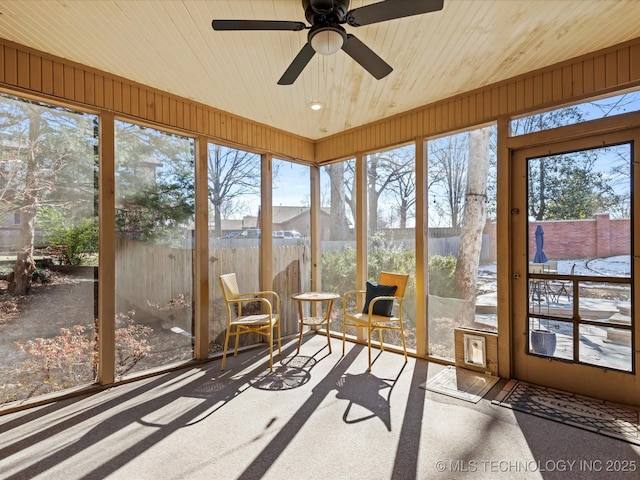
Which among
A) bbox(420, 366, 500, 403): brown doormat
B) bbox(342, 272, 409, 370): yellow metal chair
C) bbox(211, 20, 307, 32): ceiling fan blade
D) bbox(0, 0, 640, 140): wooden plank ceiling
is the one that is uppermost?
bbox(0, 0, 640, 140): wooden plank ceiling

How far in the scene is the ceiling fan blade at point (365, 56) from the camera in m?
2.06

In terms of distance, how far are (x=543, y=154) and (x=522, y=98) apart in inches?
21.6

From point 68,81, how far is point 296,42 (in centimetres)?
194

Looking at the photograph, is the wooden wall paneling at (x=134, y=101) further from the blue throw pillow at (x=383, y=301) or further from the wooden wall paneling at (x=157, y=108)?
the blue throw pillow at (x=383, y=301)

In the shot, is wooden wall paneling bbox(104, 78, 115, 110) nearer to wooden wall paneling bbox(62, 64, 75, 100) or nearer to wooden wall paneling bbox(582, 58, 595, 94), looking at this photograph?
wooden wall paneling bbox(62, 64, 75, 100)

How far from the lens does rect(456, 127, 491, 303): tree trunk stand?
11.0 ft

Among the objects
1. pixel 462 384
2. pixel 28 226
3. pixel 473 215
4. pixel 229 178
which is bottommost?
pixel 462 384

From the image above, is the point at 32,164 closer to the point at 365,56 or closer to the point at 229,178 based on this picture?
the point at 229,178

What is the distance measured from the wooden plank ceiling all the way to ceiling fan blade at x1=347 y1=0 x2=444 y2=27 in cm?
32

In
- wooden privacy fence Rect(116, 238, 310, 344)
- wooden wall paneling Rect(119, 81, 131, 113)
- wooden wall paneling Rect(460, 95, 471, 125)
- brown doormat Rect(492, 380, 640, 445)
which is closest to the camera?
brown doormat Rect(492, 380, 640, 445)

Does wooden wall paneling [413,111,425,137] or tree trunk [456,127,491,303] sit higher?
wooden wall paneling [413,111,425,137]

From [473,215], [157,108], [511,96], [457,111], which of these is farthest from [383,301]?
[157,108]

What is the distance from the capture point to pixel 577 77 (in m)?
2.74

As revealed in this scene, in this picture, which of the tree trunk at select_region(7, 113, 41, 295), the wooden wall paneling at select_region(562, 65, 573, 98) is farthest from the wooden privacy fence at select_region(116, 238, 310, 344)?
the wooden wall paneling at select_region(562, 65, 573, 98)
